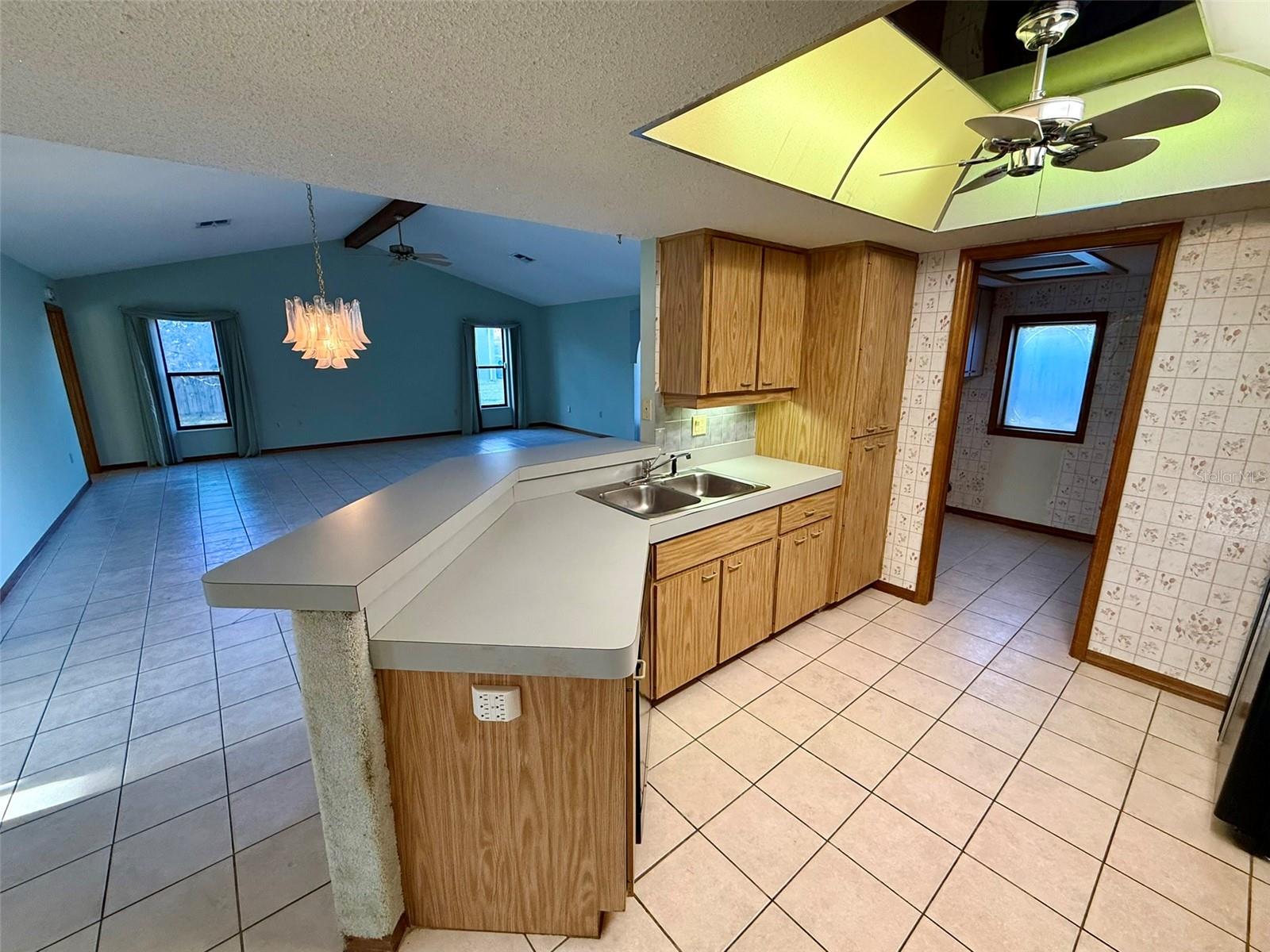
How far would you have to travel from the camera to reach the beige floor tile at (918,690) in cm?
237

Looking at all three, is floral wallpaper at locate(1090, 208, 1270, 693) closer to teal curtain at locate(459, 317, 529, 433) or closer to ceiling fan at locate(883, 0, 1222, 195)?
ceiling fan at locate(883, 0, 1222, 195)

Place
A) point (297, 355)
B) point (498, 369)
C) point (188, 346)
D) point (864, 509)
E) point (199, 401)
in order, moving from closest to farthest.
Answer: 1. point (864, 509)
2. point (188, 346)
3. point (199, 401)
4. point (297, 355)
5. point (498, 369)

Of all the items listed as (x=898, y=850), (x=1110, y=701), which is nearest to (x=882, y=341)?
(x=1110, y=701)

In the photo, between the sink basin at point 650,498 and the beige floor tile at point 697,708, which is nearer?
the beige floor tile at point 697,708

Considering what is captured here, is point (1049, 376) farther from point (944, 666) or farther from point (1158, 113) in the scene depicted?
point (1158, 113)

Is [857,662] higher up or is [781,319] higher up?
[781,319]


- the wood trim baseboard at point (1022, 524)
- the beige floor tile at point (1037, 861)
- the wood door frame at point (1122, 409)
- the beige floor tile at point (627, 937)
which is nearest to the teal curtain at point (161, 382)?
the beige floor tile at point (627, 937)

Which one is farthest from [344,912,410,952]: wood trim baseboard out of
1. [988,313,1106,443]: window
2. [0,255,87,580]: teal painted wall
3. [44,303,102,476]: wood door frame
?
[44,303,102,476]: wood door frame

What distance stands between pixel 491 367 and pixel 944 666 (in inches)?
357

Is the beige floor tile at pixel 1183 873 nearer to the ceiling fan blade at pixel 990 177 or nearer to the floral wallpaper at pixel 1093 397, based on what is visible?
the ceiling fan blade at pixel 990 177

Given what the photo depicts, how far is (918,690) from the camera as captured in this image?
2473 millimetres

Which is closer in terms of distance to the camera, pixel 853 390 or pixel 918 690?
pixel 918 690

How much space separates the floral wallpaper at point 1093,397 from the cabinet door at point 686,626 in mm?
2624

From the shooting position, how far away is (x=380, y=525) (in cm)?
152
